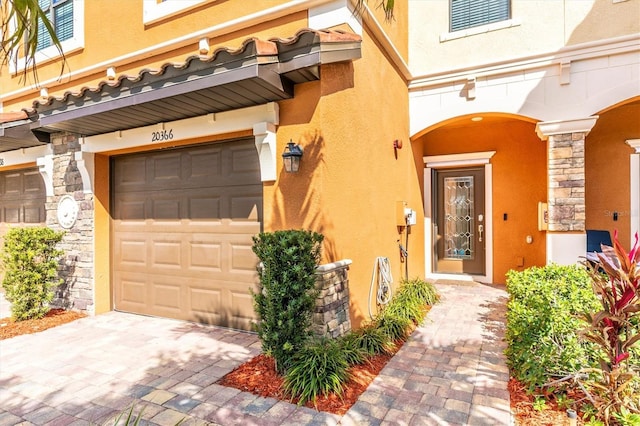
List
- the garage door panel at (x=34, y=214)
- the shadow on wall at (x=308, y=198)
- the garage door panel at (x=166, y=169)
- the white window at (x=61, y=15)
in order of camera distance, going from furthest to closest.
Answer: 1. the garage door panel at (x=34, y=214)
2. the white window at (x=61, y=15)
3. the garage door panel at (x=166, y=169)
4. the shadow on wall at (x=308, y=198)

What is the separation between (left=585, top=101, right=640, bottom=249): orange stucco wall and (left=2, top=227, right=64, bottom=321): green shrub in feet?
33.2

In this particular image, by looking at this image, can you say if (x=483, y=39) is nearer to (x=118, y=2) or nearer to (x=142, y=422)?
(x=118, y=2)

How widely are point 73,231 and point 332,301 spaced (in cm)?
498

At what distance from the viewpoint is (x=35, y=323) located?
5.64 metres

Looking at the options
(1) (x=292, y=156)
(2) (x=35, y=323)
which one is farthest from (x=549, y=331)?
(2) (x=35, y=323)

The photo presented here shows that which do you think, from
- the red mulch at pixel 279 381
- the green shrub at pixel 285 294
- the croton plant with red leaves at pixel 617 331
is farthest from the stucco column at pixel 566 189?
the green shrub at pixel 285 294

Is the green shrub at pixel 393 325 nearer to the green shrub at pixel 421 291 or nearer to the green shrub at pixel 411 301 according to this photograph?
the green shrub at pixel 411 301

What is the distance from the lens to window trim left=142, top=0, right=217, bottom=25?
5176mm

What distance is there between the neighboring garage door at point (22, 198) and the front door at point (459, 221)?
853 centimetres

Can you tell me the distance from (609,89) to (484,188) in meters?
2.89

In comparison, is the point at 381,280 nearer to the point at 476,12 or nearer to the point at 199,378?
the point at 199,378

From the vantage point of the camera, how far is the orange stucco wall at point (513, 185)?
296 inches

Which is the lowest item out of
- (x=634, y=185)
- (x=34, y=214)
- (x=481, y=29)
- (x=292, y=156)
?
(x=34, y=214)

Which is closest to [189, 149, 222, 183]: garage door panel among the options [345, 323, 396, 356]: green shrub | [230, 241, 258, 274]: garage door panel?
[230, 241, 258, 274]: garage door panel
